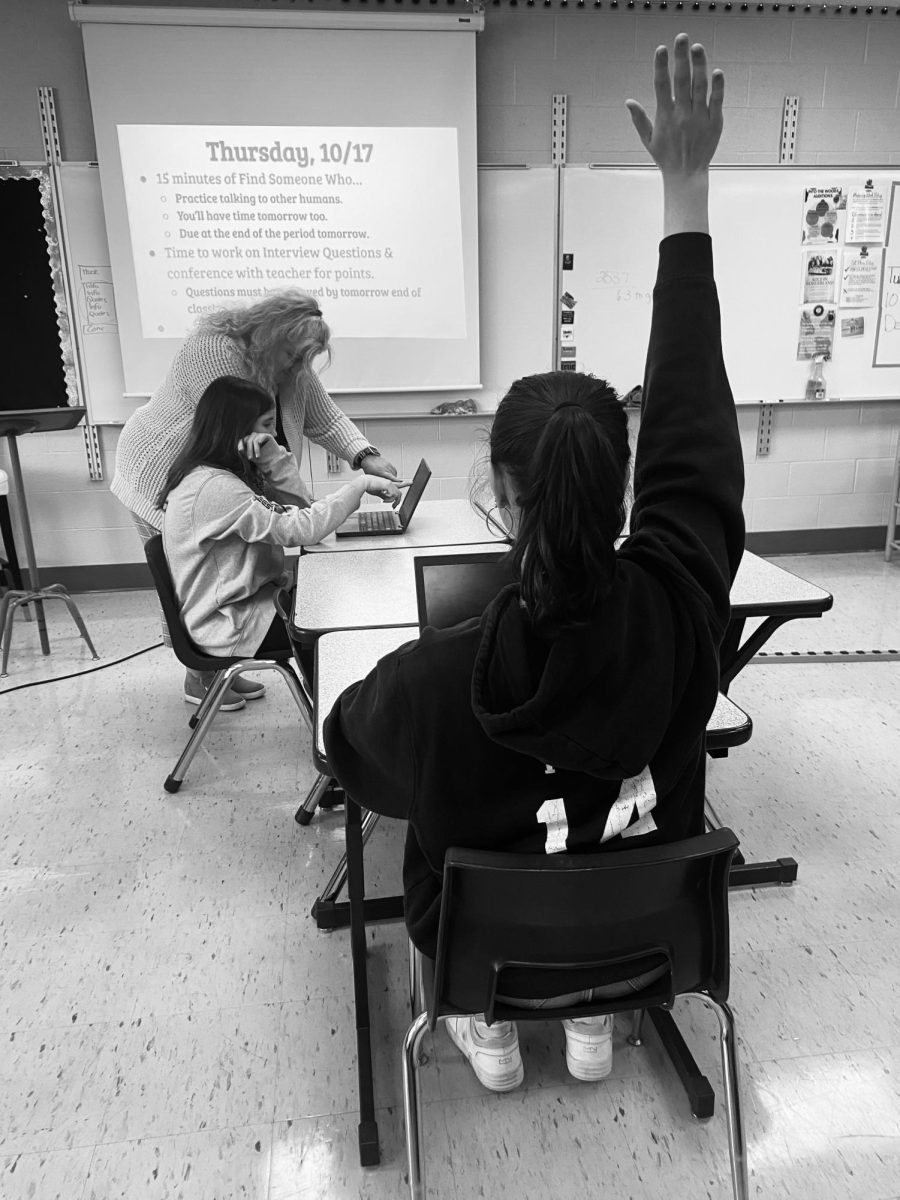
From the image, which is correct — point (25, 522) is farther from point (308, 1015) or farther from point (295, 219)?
point (308, 1015)

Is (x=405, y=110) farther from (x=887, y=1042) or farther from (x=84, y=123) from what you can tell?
(x=887, y=1042)

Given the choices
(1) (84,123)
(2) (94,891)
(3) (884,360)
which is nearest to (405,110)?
(1) (84,123)

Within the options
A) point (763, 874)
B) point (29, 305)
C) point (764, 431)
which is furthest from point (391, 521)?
point (764, 431)

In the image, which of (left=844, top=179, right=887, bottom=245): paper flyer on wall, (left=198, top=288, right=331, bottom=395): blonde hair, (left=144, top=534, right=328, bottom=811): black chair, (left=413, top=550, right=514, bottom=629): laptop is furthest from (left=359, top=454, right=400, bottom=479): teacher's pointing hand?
(left=844, top=179, right=887, bottom=245): paper flyer on wall

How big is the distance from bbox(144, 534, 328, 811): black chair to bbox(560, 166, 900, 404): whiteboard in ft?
7.90

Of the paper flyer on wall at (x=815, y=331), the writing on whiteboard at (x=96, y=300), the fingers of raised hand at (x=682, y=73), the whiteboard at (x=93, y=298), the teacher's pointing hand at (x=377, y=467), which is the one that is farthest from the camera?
the paper flyer on wall at (x=815, y=331)

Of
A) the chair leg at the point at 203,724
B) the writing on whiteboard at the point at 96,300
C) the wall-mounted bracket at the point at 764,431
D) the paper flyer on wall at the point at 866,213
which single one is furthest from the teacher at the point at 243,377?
the paper flyer on wall at the point at 866,213

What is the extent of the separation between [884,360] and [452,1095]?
13.2 ft

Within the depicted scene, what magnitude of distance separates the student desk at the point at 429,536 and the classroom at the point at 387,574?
2cm

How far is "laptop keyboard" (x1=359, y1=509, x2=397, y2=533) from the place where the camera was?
7.39ft

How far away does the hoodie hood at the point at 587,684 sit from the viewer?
28.8 inches

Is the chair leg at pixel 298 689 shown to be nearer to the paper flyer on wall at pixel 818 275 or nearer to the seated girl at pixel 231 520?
the seated girl at pixel 231 520

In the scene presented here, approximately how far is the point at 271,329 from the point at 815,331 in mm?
2905

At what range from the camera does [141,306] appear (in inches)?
141
